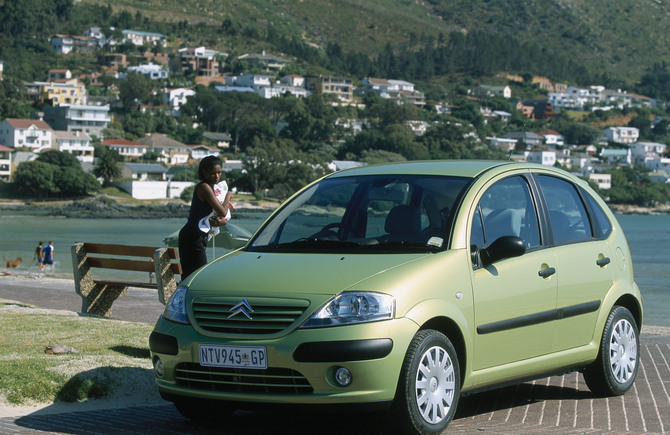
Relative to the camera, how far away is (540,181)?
23.5 ft

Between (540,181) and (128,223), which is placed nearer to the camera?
(540,181)

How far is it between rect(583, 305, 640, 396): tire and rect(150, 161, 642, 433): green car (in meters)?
0.01

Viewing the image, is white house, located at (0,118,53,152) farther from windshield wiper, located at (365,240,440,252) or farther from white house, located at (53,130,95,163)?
windshield wiper, located at (365,240,440,252)

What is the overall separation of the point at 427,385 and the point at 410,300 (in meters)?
0.49

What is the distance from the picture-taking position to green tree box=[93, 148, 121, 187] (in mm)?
124688

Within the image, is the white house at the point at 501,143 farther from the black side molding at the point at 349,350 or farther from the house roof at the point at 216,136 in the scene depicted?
the black side molding at the point at 349,350

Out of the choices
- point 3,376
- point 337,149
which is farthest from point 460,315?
point 337,149

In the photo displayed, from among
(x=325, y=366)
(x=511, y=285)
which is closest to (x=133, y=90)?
(x=511, y=285)

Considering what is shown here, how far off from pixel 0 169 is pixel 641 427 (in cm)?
12815

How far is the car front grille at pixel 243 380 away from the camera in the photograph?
547cm

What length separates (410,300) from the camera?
5.55 meters

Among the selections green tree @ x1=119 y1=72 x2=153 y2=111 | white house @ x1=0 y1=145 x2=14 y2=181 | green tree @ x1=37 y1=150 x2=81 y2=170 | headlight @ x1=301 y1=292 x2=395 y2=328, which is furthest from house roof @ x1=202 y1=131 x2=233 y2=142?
headlight @ x1=301 y1=292 x2=395 y2=328

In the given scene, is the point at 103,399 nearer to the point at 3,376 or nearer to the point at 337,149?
the point at 3,376

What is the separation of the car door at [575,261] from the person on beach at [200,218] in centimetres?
288
